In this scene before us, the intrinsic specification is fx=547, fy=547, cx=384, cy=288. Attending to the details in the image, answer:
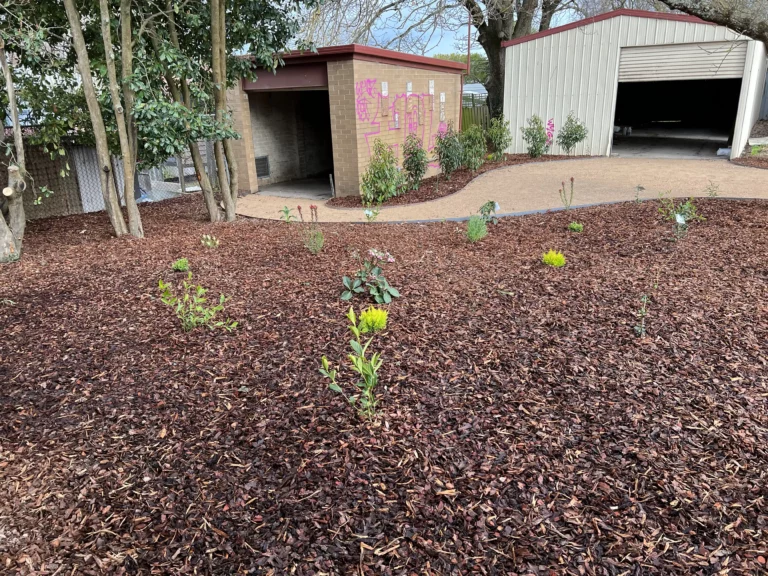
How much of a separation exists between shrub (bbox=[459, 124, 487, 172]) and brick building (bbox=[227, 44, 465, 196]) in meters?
1.05

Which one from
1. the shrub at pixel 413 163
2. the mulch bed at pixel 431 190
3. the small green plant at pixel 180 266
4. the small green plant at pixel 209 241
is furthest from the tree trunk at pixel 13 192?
the shrub at pixel 413 163

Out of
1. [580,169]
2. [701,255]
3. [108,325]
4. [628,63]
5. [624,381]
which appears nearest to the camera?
[624,381]

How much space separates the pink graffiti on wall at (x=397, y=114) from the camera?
10.1 meters

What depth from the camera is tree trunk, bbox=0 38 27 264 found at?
5.40m

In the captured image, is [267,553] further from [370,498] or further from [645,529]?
[645,529]

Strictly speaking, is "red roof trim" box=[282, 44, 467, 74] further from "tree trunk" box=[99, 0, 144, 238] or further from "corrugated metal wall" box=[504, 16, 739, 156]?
"corrugated metal wall" box=[504, 16, 739, 156]

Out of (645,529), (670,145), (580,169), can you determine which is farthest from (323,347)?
(670,145)

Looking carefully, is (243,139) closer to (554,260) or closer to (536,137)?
(536,137)

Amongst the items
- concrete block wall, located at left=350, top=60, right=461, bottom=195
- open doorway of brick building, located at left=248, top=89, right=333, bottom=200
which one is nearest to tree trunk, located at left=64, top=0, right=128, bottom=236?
open doorway of brick building, located at left=248, top=89, right=333, bottom=200

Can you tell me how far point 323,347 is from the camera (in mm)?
3305

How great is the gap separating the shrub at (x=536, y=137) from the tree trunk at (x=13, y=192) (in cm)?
1214

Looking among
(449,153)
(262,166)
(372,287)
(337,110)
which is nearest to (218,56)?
(337,110)

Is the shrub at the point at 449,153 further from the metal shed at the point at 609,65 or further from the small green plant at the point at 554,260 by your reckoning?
the small green plant at the point at 554,260

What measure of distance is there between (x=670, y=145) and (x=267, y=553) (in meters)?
18.7
